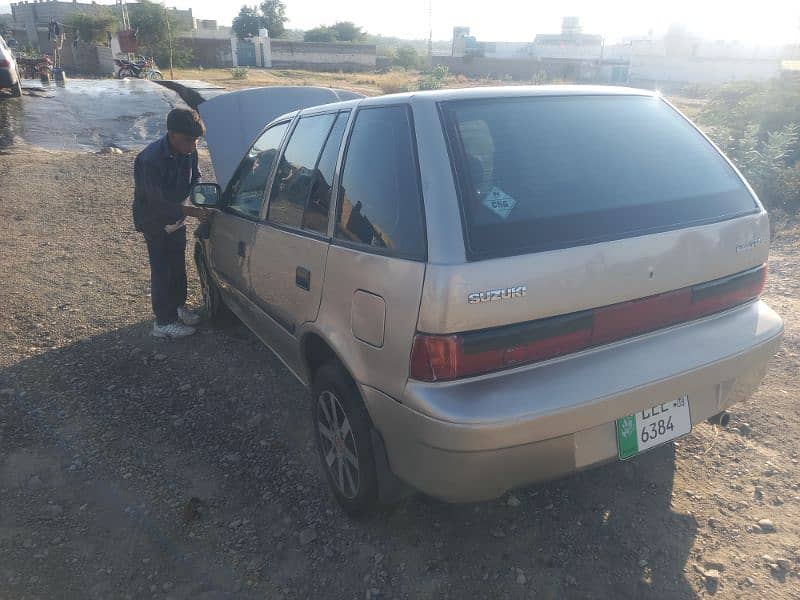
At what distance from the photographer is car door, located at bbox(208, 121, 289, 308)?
11.2 ft

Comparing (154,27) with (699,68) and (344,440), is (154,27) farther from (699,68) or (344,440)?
(344,440)

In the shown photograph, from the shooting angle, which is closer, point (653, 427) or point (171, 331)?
point (653, 427)

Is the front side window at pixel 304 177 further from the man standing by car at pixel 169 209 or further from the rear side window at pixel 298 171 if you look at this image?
the man standing by car at pixel 169 209

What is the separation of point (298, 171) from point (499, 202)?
1.26 meters

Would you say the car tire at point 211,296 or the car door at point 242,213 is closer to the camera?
the car door at point 242,213

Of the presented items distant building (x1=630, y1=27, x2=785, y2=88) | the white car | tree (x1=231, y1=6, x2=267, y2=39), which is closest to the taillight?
the white car

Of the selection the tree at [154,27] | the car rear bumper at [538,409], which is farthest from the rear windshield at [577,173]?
the tree at [154,27]

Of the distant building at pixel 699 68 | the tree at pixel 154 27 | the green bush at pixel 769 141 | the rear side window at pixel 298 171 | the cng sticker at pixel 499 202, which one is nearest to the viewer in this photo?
the cng sticker at pixel 499 202

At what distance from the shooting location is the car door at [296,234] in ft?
8.59

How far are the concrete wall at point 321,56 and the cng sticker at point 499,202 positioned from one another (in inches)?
2380

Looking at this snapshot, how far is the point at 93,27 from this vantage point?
4772 cm

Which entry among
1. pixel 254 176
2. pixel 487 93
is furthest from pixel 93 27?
pixel 487 93

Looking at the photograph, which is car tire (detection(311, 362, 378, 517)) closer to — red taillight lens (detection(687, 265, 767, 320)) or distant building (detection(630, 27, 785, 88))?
red taillight lens (detection(687, 265, 767, 320))

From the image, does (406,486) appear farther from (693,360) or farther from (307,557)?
(693,360)
